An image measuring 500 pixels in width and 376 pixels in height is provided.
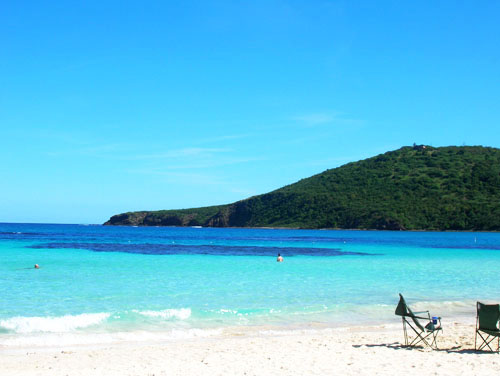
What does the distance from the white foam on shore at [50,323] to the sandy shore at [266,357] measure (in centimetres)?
161

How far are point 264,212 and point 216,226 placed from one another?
744 inches

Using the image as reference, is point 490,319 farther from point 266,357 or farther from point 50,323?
point 50,323

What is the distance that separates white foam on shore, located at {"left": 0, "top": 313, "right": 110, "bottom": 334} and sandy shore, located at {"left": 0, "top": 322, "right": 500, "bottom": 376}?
1610mm

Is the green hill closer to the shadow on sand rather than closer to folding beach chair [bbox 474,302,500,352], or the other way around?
the shadow on sand

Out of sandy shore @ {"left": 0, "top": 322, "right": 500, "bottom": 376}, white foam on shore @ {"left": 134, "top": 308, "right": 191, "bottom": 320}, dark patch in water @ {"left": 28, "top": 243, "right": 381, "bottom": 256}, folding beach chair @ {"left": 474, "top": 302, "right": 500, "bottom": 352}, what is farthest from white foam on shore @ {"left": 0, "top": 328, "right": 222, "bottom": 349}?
dark patch in water @ {"left": 28, "top": 243, "right": 381, "bottom": 256}

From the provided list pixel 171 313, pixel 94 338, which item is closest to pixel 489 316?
pixel 171 313

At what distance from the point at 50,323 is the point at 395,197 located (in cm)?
9515

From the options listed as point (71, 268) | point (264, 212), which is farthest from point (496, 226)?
point (71, 268)

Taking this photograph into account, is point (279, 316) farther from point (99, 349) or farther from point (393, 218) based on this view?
point (393, 218)

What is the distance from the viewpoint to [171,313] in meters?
12.5

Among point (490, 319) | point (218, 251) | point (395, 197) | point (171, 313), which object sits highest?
point (395, 197)

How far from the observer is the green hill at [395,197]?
292 feet

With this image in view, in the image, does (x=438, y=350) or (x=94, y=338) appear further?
(x=94, y=338)

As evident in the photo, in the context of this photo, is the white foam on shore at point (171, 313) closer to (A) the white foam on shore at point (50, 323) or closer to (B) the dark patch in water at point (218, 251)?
(A) the white foam on shore at point (50, 323)
